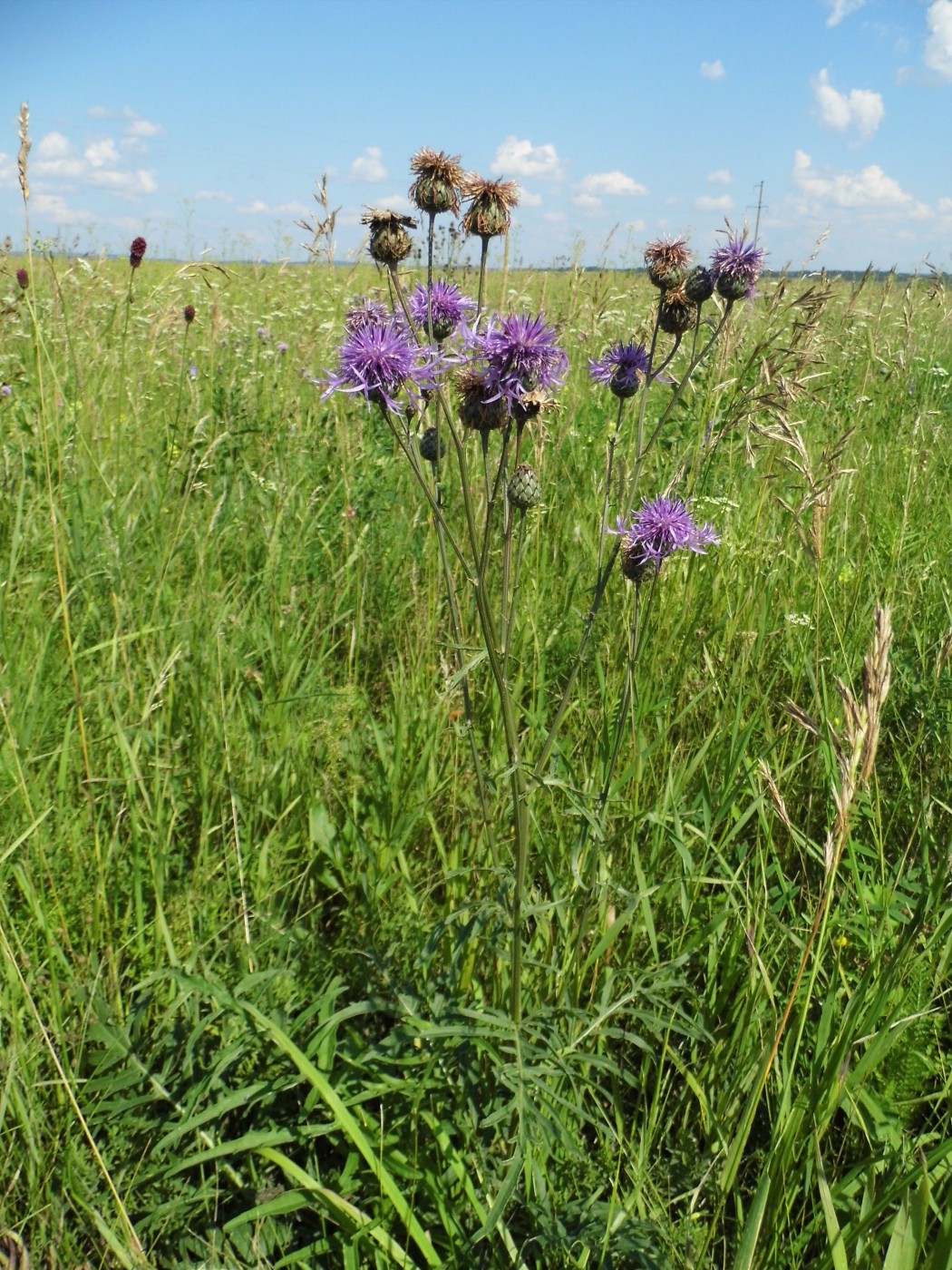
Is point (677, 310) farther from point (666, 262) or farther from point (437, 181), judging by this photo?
point (437, 181)

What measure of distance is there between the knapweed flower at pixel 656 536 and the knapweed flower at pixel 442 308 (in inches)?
19.4

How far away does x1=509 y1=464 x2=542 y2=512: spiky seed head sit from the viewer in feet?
5.17

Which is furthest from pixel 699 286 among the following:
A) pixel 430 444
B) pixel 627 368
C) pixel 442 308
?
pixel 430 444

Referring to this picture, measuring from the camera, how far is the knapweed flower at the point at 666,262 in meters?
1.93

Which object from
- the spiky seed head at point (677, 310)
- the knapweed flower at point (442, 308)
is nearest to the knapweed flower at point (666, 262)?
the spiky seed head at point (677, 310)

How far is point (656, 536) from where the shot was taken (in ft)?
5.46

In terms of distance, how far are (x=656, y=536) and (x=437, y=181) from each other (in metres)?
0.80

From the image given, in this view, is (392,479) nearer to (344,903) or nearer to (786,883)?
(344,903)

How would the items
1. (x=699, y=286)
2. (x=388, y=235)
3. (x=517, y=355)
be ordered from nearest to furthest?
1. (x=517, y=355)
2. (x=388, y=235)
3. (x=699, y=286)

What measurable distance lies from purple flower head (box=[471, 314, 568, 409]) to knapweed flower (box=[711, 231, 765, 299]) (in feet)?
2.45

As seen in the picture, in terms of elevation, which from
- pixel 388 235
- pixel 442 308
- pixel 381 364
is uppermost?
pixel 388 235

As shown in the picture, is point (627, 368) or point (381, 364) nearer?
point (381, 364)

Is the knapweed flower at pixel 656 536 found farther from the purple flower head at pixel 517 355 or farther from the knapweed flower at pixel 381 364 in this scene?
the knapweed flower at pixel 381 364

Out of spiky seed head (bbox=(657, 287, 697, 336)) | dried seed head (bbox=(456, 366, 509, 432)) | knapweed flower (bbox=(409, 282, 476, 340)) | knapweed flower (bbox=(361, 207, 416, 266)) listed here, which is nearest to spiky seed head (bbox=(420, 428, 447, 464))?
dried seed head (bbox=(456, 366, 509, 432))
